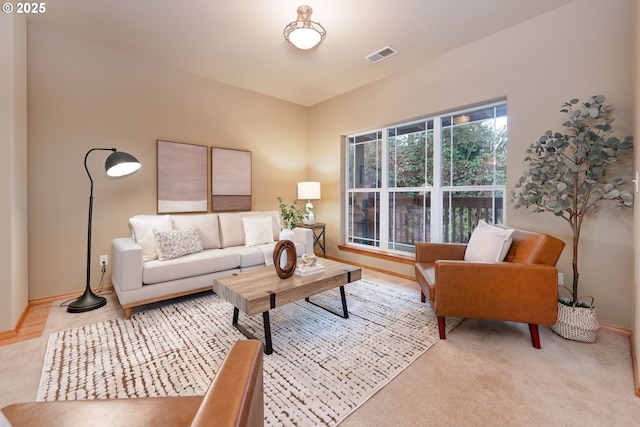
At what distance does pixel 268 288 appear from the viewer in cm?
202

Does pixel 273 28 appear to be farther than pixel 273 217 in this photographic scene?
No

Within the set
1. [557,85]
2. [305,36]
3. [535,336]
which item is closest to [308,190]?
[305,36]

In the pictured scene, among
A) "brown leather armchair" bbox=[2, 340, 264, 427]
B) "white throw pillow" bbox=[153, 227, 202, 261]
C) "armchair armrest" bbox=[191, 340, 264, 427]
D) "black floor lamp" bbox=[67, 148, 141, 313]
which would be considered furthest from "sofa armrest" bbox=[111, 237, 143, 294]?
"armchair armrest" bbox=[191, 340, 264, 427]

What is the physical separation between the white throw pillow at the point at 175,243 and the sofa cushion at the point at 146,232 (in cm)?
10

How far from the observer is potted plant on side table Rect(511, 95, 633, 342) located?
2020 millimetres

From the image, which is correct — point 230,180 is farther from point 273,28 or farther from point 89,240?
point 273,28

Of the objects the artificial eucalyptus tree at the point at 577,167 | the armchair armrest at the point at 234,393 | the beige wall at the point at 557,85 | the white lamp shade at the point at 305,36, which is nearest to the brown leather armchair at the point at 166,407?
the armchair armrest at the point at 234,393

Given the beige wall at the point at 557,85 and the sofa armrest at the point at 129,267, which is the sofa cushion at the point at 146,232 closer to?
the sofa armrest at the point at 129,267

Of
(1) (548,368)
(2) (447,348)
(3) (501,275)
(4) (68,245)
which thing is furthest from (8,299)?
(1) (548,368)

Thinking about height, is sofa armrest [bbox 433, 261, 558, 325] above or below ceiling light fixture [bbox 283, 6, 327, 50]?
below

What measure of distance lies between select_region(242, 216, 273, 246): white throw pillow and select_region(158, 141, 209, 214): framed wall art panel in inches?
26.1

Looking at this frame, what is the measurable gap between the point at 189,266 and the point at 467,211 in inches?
123

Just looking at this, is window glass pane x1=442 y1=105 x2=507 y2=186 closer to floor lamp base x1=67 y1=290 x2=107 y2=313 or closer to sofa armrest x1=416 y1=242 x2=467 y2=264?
sofa armrest x1=416 y1=242 x2=467 y2=264

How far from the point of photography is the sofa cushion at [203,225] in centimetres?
328
